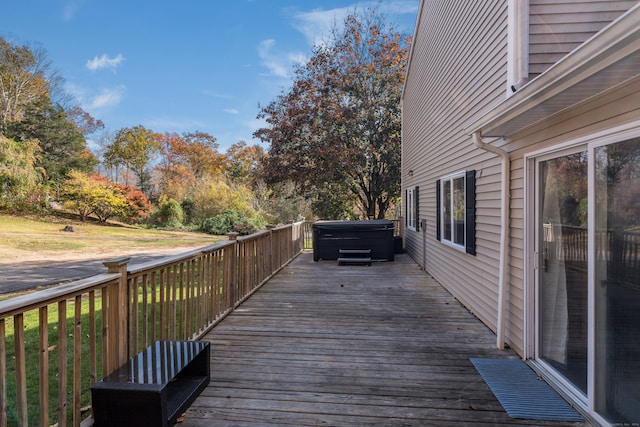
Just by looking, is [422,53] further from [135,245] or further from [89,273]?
[135,245]

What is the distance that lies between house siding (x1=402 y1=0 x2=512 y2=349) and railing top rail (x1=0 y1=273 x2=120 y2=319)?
318 cm

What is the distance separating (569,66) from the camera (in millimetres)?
1763

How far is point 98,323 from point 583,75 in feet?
16.8

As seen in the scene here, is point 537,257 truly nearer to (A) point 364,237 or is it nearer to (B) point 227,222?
(A) point 364,237

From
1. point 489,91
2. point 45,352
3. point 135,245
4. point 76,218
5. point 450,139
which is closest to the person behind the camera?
point 45,352

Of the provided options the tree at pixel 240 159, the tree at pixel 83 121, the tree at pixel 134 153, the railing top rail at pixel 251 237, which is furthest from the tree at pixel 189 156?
the railing top rail at pixel 251 237

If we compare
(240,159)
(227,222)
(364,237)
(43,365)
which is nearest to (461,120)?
(364,237)

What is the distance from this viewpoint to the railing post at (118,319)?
2.17 meters

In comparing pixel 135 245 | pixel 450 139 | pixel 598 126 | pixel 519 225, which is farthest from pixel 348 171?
pixel 598 126

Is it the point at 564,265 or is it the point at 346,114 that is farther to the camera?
the point at 346,114

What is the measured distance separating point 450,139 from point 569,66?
3.91 meters

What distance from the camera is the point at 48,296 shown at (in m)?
1.73

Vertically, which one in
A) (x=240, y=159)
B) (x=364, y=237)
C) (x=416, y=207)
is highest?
(x=240, y=159)

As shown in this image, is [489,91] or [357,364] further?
[489,91]
